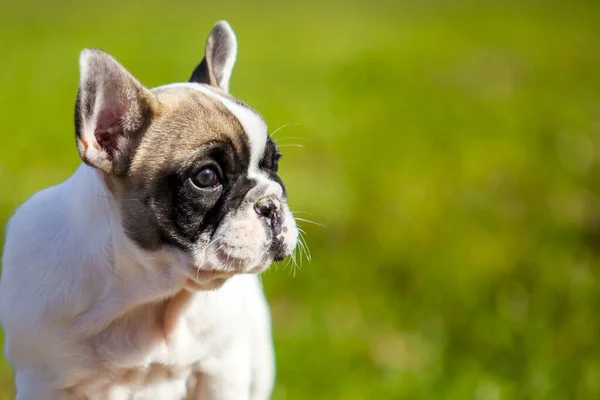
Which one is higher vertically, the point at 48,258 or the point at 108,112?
the point at 108,112

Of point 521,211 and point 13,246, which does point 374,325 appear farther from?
point 13,246

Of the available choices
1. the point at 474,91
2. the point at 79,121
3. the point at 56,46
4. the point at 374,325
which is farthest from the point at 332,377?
the point at 56,46

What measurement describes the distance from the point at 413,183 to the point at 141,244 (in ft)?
Answer: 15.5

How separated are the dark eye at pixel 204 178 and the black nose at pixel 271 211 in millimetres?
169

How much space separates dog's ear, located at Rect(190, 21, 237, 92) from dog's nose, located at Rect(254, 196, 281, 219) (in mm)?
663

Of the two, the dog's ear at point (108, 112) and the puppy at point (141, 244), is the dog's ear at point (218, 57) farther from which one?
the dog's ear at point (108, 112)

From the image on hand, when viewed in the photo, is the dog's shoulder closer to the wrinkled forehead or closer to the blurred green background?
the wrinkled forehead

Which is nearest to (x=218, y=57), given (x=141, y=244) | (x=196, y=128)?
(x=196, y=128)

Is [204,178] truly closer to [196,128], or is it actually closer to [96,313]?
[196,128]

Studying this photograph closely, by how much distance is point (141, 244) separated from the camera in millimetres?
3248

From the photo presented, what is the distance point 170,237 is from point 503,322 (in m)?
2.68

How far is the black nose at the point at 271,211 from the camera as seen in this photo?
3.27 m

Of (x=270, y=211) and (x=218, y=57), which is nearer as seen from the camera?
(x=270, y=211)

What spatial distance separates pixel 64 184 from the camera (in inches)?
141
